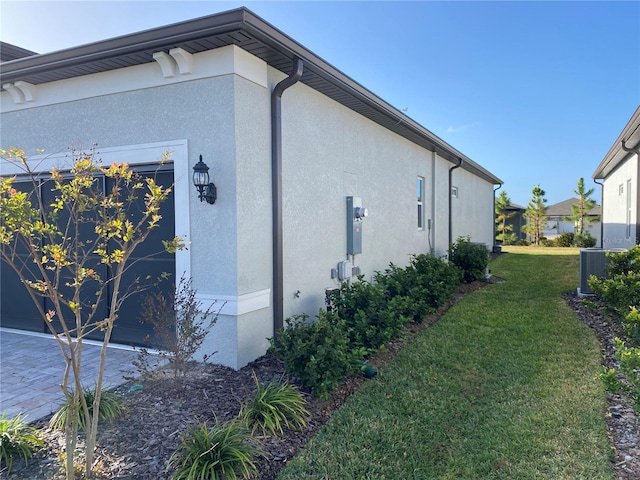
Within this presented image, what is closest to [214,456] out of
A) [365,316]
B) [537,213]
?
[365,316]

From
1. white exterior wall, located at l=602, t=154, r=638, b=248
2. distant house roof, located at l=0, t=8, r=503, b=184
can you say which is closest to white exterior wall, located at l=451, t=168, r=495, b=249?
white exterior wall, located at l=602, t=154, r=638, b=248

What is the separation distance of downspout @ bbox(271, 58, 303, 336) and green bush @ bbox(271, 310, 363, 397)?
693mm

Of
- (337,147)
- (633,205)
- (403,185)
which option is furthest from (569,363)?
(633,205)

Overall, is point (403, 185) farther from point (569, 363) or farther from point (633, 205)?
point (633, 205)

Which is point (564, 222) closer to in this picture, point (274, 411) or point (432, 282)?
point (432, 282)

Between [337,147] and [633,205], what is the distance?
8.92 m

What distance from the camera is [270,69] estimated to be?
5227 millimetres

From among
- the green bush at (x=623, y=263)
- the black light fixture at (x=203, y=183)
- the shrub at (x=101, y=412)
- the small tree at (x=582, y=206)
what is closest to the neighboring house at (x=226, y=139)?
the black light fixture at (x=203, y=183)

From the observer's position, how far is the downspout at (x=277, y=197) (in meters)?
5.20

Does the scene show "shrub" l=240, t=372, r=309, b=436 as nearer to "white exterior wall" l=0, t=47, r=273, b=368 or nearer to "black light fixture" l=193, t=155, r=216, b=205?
"white exterior wall" l=0, t=47, r=273, b=368

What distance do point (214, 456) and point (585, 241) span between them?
2595 centimetres

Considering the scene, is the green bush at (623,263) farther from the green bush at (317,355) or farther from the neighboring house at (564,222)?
the neighboring house at (564,222)

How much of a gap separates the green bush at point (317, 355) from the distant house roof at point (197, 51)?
3.05 meters

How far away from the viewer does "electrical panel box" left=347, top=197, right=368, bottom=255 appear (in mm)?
7227
